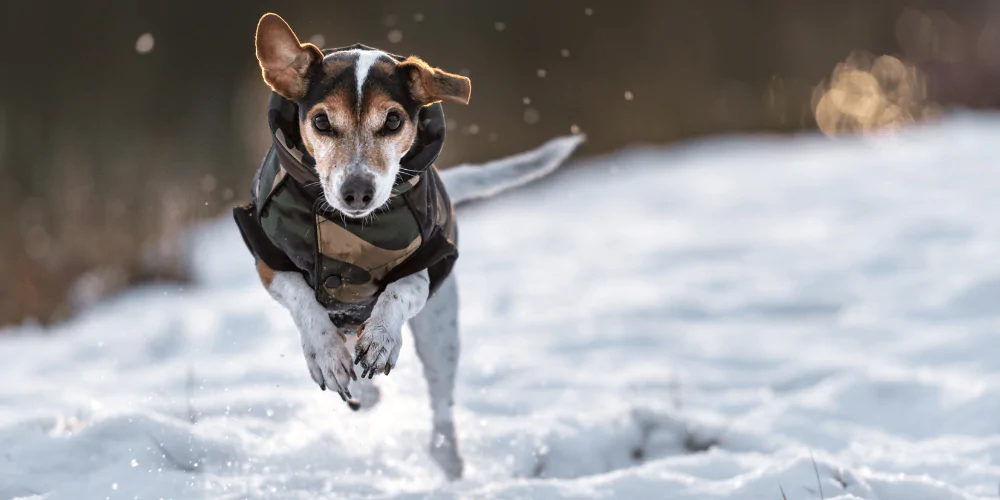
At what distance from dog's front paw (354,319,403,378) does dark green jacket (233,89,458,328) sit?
0.86 ft

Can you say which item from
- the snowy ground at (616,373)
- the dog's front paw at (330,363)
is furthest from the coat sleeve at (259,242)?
the snowy ground at (616,373)

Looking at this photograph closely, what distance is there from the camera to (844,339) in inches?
255

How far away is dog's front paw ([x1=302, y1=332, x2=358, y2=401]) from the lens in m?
3.13

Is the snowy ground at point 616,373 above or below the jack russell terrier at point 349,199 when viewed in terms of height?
below

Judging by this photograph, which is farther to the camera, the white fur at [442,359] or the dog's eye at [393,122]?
the white fur at [442,359]

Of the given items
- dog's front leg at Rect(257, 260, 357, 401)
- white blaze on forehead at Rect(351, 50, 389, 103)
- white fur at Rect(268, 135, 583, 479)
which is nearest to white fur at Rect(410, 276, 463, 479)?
white fur at Rect(268, 135, 583, 479)

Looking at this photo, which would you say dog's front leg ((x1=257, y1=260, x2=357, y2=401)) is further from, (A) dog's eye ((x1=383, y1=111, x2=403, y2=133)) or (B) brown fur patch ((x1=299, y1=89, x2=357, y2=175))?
(A) dog's eye ((x1=383, y1=111, x2=403, y2=133))

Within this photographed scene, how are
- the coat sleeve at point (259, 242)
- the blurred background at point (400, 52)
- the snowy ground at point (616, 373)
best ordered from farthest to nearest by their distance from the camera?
1. the blurred background at point (400, 52)
2. the snowy ground at point (616, 373)
3. the coat sleeve at point (259, 242)

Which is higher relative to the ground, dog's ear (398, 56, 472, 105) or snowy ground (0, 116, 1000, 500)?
dog's ear (398, 56, 472, 105)

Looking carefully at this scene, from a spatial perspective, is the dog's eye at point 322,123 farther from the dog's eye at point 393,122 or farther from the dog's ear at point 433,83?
the dog's ear at point 433,83

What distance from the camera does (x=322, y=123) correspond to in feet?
10.2

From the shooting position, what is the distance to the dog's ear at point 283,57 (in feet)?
10.0

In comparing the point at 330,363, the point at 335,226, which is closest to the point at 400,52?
the point at 335,226

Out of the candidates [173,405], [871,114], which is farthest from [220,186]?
[871,114]
